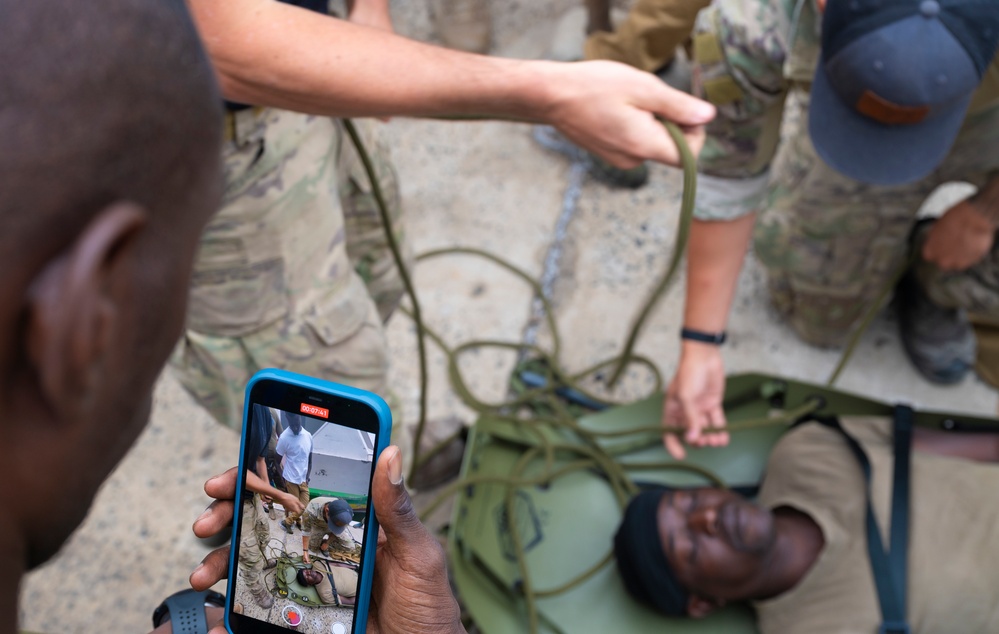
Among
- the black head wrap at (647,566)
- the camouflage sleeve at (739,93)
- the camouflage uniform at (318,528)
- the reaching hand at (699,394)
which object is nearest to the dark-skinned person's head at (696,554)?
the black head wrap at (647,566)

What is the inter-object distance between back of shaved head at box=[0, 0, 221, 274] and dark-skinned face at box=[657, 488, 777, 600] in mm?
1231

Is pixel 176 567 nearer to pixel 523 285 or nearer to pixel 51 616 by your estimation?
pixel 51 616

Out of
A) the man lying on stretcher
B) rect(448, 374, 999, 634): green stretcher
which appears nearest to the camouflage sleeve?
rect(448, 374, 999, 634): green stretcher

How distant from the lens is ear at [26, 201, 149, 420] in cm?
34

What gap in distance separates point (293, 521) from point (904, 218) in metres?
1.54

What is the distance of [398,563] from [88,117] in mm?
451

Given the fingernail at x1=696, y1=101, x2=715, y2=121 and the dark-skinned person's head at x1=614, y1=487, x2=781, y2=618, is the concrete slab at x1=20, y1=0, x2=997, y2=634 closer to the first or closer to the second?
the dark-skinned person's head at x1=614, y1=487, x2=781, y2=618

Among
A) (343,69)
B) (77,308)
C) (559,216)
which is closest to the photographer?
(77,308)

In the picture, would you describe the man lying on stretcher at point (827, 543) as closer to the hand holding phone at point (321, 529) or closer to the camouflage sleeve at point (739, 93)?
the camouflage sleeve at point (739, 93)

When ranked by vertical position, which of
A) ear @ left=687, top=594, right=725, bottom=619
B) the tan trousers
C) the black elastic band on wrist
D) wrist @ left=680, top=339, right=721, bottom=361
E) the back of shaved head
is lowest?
ear @ left=687, top=594, right=725, bottom=619

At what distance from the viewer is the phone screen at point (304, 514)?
0.67 m

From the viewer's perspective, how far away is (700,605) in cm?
146

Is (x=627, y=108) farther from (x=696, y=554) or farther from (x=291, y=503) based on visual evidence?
(x=696, y=554)

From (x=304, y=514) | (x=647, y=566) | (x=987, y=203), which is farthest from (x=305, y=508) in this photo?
(x=987, y=203)
